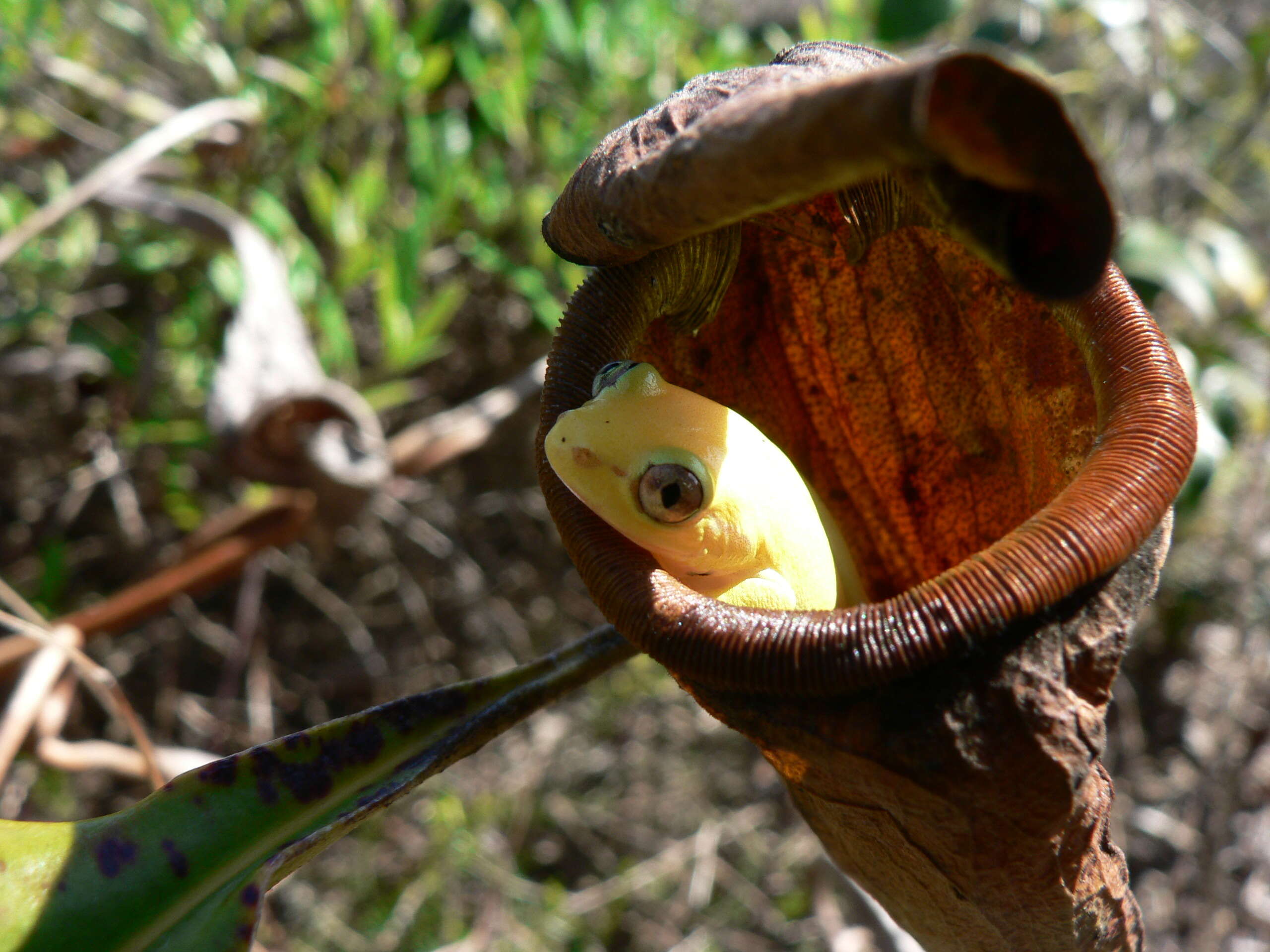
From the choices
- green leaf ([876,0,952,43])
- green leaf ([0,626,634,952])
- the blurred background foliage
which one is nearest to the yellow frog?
green leaf ([0,626,634,952])

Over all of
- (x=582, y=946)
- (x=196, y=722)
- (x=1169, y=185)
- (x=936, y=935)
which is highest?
(x=936, y=935)

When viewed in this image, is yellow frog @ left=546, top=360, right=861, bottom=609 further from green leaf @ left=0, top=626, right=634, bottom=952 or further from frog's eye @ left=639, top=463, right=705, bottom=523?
green leaf @ left=0, top=626, right=634, bottom=952

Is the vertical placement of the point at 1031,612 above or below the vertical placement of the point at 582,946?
above

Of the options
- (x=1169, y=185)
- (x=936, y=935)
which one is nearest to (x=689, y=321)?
(x=936, y=935)

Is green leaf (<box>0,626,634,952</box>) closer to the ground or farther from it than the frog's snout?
closer to the ground

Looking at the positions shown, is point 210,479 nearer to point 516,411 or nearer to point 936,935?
point 516,411
